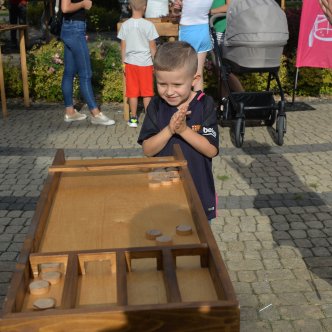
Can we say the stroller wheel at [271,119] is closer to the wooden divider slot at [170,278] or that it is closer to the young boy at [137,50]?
the young boy at [137,50]

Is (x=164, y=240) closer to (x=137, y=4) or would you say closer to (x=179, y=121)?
(x=179, y=121)

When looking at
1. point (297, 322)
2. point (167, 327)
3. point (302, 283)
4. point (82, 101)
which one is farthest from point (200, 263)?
point (82, 101)

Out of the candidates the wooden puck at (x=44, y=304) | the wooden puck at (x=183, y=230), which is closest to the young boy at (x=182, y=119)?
the wooden puck at (x=183, y=230)

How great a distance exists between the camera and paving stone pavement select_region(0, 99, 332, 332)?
3668 millimetres

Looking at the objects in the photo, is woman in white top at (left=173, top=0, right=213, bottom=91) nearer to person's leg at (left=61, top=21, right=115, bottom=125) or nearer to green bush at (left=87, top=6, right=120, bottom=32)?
person's leg at (left=61, top=21, right=115, bottom=125)

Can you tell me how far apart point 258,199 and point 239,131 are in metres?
1.81

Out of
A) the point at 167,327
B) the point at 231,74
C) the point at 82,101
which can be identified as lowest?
the point at 82,101

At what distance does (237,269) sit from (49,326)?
2813mm

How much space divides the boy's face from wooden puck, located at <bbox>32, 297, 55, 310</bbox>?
1545mm

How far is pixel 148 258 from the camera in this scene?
1.79 meters

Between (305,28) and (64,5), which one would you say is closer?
(64,5)

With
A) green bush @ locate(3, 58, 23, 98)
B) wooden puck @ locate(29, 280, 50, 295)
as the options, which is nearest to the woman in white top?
green bush @ locate(3, 58, 23, 98)

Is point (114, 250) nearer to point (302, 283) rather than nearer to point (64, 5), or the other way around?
point (302, 283)

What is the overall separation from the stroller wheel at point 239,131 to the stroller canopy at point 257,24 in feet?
3.21
